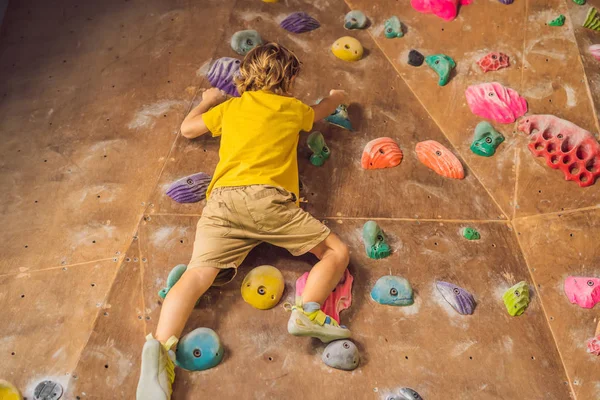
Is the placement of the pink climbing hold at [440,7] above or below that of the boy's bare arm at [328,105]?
above

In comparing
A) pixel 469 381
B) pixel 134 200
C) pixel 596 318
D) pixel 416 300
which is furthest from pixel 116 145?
pixel 596 318

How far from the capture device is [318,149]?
2.62 meters

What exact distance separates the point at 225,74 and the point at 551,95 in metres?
1.51

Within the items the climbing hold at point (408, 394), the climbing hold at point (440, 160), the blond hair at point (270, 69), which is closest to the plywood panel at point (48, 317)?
the blond hair at point (270, 69)

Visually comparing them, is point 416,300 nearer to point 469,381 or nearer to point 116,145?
point 469,381

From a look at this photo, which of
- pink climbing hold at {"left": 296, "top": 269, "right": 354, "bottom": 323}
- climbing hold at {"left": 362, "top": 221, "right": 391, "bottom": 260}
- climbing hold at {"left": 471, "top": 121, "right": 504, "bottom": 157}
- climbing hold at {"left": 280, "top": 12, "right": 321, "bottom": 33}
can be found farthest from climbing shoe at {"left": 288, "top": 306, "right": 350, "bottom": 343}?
climbing hold at {"left": 280, "top": 12, "right": 321, "bottom": 33}

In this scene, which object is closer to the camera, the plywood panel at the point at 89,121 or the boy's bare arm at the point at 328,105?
the plywood panel at the point at 89,121

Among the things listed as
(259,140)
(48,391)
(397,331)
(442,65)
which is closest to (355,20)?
(442,65)

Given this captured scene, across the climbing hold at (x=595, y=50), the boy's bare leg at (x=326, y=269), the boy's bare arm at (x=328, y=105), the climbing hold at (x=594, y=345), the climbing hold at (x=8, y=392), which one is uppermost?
the boy's bare arm at (x=328, y=105)

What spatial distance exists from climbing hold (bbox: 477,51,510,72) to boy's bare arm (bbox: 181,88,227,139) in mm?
1249

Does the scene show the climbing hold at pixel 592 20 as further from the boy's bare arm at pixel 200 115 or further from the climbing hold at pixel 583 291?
the boy's bare arm at pixel 200 115

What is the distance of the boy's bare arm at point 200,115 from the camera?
8.25 feet

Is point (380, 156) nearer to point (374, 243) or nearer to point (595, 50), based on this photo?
point (374, 243)

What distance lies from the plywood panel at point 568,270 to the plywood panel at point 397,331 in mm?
48
